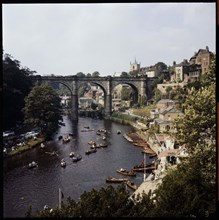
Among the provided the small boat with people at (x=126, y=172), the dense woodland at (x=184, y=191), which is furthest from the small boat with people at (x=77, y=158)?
the dense woodland at (x=184, y=191)

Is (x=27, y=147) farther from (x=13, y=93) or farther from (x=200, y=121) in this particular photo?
(x=200, y=121)

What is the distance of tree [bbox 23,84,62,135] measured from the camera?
10797 mm

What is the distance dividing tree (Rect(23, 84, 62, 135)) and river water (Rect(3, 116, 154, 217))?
57 centimetres

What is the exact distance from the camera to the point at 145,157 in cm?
863

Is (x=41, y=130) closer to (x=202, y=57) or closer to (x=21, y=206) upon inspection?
(x=21, y=206)

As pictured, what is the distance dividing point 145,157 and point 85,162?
4.71 feet

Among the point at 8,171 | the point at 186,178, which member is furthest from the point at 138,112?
the point at 186,178

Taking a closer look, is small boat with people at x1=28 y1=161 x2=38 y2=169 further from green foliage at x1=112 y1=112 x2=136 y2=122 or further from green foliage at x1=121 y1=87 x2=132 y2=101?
green foliage at x1=121 y1=87 x2=132 y2=101

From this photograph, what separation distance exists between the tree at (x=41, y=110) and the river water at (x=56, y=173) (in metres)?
0.57

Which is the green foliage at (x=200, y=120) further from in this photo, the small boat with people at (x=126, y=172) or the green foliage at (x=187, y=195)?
the small boat with people at (x=126, y=172)

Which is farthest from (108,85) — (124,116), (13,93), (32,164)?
(32,164)

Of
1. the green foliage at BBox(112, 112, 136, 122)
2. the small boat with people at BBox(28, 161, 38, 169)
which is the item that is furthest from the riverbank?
the green foliage at BBox(112, 112, 136, 122)

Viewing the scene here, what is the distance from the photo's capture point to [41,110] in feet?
35.4

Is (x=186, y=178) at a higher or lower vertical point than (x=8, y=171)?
higher
